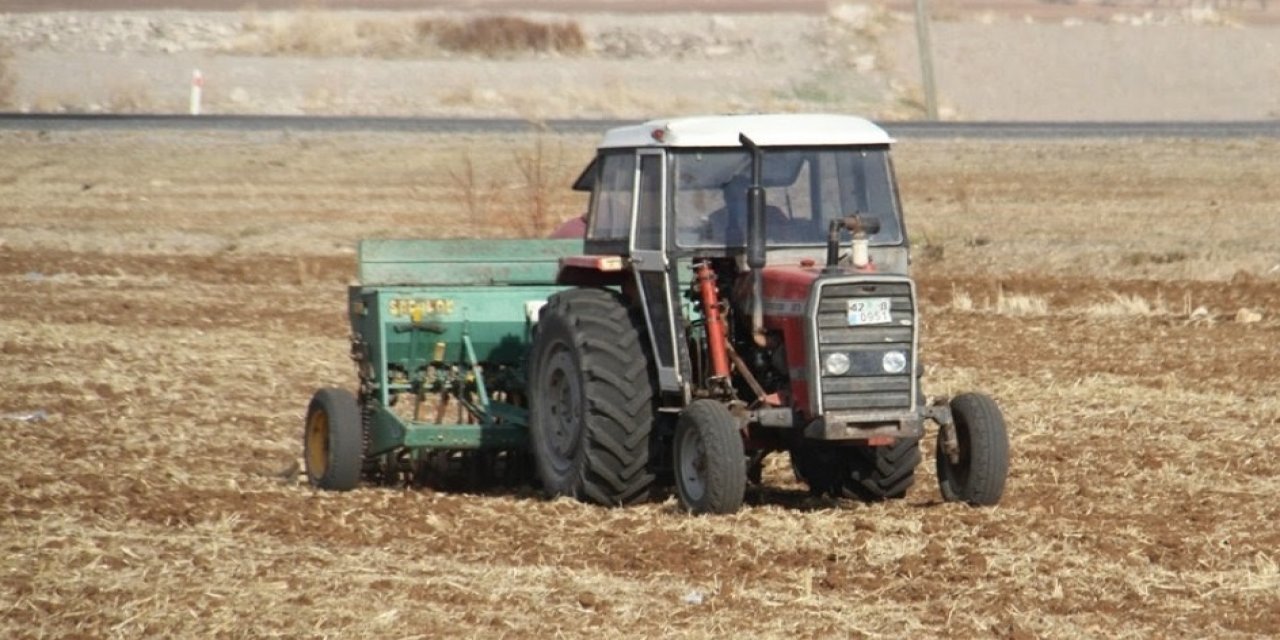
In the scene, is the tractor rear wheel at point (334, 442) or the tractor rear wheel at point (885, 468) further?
the tractor rear wheel at point (334, 442)

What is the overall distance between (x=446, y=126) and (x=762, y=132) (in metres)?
29.4

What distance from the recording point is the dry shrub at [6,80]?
46394 millimetres

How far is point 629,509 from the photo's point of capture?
10.2m

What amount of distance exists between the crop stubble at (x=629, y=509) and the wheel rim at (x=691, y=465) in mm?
205

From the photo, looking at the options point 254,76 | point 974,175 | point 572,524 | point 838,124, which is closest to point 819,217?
point 838,124

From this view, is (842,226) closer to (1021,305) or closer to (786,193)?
(786,193)

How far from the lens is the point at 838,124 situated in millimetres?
10328

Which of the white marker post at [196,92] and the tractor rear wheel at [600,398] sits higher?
the white marker post at [196,92]

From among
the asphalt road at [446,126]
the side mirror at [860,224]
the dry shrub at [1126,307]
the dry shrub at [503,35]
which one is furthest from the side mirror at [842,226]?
the dry shrub at [503,35]

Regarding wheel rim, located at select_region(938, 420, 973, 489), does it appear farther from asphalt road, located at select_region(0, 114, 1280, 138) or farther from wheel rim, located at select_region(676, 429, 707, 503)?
asphalt road, located at select_region(0, 114, 1280, 138)

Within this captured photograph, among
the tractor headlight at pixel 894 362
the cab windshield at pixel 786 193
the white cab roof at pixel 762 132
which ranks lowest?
the tractor headlight at pixel 894 362

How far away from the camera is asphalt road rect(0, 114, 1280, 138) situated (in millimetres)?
37375

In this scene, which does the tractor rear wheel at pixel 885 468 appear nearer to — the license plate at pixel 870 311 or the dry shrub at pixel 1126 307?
the license plate at pixel 870 311

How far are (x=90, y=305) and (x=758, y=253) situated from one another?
12.1 metres
